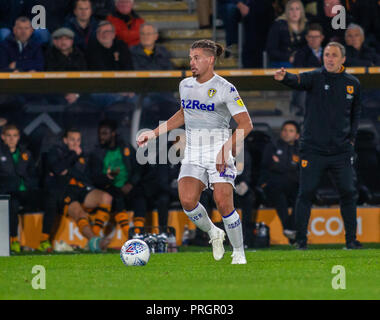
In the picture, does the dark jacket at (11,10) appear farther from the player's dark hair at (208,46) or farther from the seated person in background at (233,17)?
the player's dark hair at (208,46)

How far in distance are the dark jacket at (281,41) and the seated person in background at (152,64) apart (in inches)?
63.1

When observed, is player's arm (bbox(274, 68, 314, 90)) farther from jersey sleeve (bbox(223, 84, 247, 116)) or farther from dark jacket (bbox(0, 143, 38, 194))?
dark jacket (bbox(0, 143, 38, 194))

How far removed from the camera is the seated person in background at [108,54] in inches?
539

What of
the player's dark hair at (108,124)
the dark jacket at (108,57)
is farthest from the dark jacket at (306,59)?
the player's dark hair at (108,124)

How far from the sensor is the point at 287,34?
14352mm

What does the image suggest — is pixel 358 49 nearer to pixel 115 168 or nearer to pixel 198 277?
pixel 115 168

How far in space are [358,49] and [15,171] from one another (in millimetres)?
5403

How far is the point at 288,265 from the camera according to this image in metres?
8.73

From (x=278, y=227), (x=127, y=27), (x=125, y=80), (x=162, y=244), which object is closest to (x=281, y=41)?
(x=127, y=27)

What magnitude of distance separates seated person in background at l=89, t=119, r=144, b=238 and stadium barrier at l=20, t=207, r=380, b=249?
11.1 inches

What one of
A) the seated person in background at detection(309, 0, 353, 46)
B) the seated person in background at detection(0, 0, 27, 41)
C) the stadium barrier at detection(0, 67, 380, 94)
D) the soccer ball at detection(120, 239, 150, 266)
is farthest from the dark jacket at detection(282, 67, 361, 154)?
the seated person in background at detection(0, 0, 27, 41)

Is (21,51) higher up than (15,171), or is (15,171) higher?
(21,51)

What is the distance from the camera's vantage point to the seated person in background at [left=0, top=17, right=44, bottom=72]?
1327 centimetres
